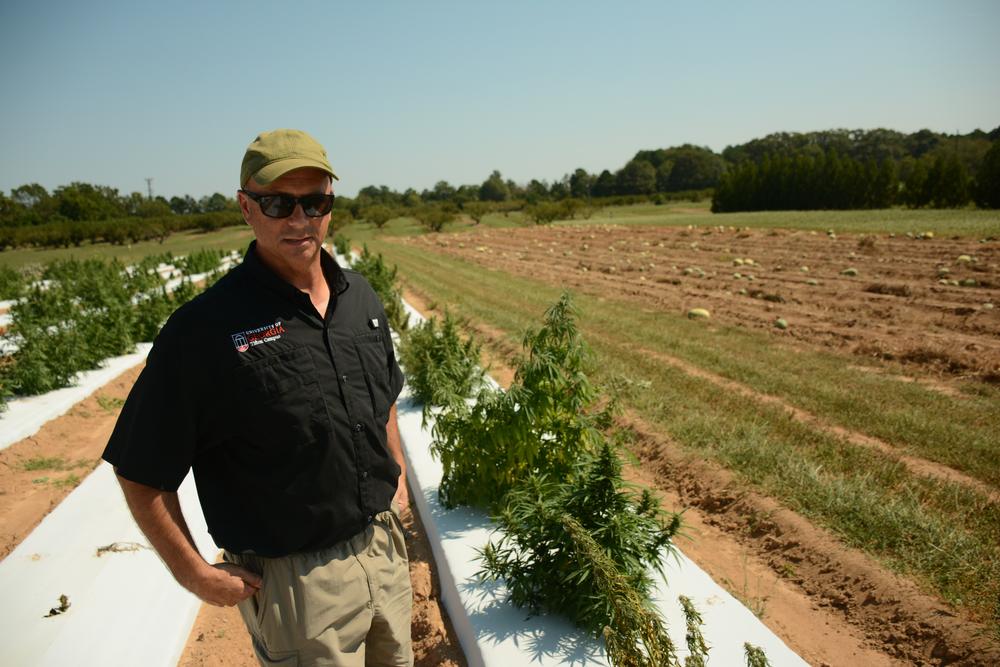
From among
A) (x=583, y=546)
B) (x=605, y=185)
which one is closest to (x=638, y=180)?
(x=605, y=185)

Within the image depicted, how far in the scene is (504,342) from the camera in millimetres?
9070

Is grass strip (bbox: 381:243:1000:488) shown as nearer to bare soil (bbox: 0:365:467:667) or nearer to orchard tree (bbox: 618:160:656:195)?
bare soil (bbox: 0:365:467:667)

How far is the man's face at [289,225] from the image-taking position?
186 cm

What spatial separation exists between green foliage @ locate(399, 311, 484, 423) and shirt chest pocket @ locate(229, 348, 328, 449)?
2175mm

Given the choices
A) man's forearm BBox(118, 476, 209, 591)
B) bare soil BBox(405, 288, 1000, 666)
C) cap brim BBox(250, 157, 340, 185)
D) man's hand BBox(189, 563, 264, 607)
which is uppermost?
cap brim BBox(250, 157, 340, 185)

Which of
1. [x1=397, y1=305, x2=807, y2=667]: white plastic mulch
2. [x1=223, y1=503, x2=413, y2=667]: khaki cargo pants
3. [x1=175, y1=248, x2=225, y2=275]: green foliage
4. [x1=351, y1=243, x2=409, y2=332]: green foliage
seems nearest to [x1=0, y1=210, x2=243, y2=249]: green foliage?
[x1=175, y1=248, x2=225, y2=275]: green foliage

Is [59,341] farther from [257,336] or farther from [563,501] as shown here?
[563,501]

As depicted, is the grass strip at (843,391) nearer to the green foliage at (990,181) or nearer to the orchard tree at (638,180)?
the green foliage at (990,181)

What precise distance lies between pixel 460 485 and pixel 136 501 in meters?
2.27

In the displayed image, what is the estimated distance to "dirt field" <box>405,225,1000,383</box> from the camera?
8.12 meters

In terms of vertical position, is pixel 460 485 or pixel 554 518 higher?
pixel 554 518

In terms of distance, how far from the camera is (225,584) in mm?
1754

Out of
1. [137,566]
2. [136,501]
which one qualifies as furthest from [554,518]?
[137,566]

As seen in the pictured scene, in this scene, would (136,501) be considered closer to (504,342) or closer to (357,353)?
(357,353)
